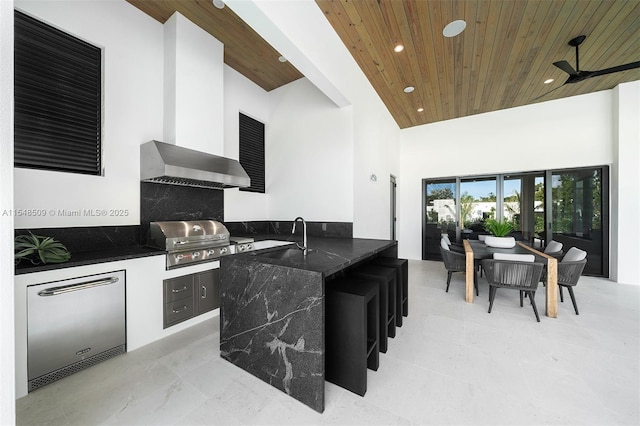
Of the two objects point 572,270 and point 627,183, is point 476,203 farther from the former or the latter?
point 572,270

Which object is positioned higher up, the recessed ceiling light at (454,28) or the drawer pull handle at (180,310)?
the recessed ceiling light at (454,28)

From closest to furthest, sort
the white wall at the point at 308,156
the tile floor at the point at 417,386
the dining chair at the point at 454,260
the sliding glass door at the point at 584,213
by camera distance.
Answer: the tile floor at the point at 417,386 < the white wall at the point at 308,156 < the dining chair at the point at 454,260 < the sliding glass door at the point at 584,213

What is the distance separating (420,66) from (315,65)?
78.1 inches

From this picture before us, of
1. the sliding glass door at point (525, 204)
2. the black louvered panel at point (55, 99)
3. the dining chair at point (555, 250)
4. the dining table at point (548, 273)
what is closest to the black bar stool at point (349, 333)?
the dining table at point (548, 273)

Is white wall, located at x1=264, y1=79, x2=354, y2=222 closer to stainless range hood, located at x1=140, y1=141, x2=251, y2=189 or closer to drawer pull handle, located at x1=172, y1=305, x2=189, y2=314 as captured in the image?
stainless range hood, located at x1=140, y1=141, x2=251, y2=189

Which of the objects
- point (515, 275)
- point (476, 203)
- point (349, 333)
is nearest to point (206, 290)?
point (349, 333)

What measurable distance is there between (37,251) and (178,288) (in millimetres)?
1075

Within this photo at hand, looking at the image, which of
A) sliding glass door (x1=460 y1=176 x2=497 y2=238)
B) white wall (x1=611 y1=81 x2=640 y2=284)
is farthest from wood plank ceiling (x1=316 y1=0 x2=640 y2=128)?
sliding glass door (x1=460 y1=176 x2=497 y2=238)

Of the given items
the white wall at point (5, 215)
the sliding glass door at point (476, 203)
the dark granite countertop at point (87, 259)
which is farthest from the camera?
the sliding glass door at point (476, 203)

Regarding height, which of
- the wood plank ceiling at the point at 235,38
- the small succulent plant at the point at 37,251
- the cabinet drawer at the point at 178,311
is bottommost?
the cabinet drawer at the point at 178,311

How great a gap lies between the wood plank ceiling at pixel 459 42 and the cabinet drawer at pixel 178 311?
3.19 m

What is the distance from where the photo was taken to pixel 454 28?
267 cm

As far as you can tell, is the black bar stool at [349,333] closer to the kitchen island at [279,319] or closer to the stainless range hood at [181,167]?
the kitchen island at [279,319]

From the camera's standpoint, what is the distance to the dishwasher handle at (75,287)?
165cm
